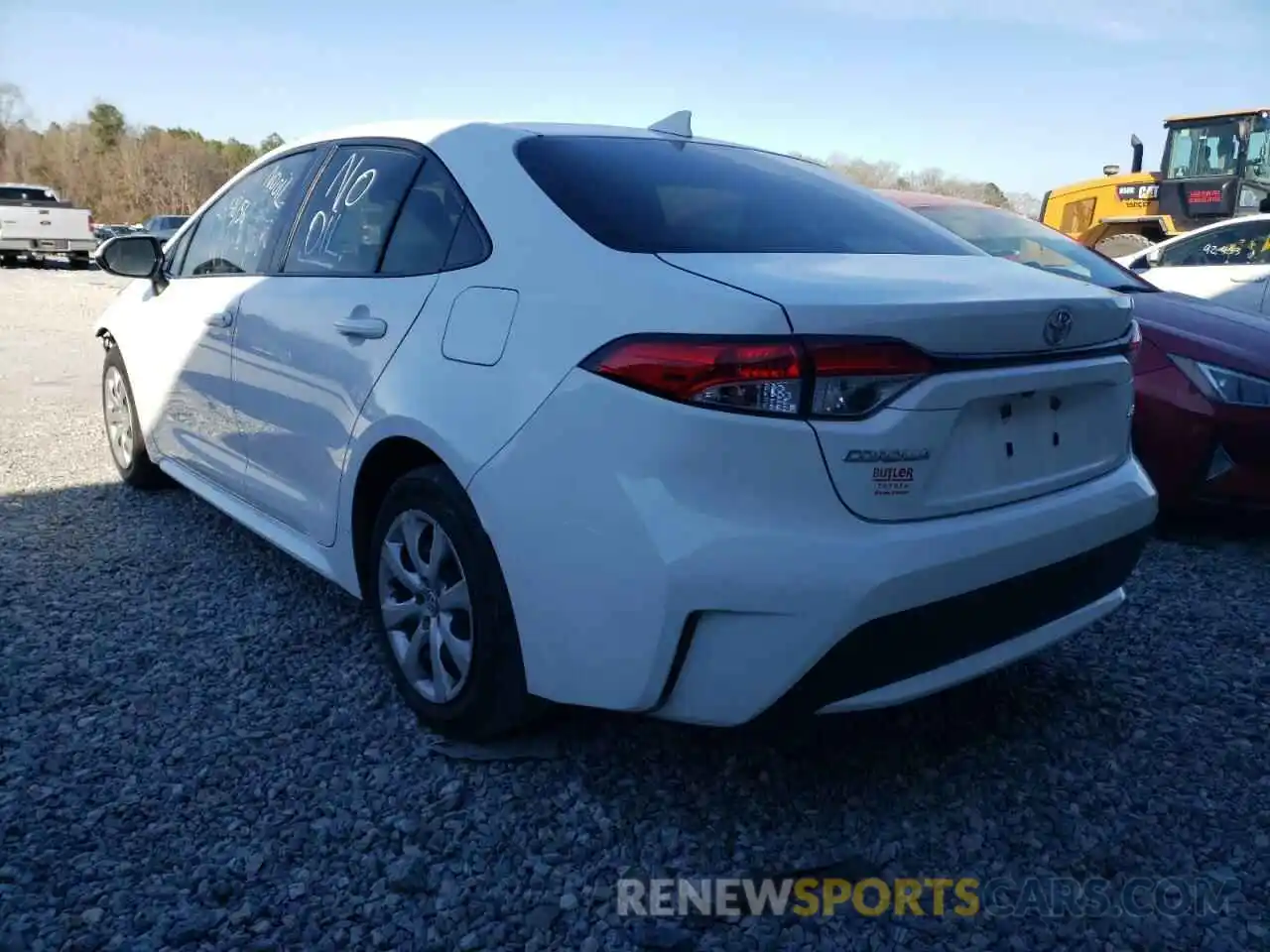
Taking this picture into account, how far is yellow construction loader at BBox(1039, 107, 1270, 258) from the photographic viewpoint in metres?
13.6

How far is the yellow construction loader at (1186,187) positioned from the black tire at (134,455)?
11.3 metres

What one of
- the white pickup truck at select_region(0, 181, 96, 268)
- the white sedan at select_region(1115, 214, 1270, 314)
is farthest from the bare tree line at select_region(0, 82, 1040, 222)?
the white sedan at select_region(1115, 214, 1270, 314)

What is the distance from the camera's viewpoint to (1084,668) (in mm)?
3184

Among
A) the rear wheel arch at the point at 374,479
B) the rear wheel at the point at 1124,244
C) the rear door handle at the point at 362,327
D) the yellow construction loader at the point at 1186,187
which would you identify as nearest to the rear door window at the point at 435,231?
the rear door handle at the point at 362,327

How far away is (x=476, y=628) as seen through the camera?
Result: 96.3 inches

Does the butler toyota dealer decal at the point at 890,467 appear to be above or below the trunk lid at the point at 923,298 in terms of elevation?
below

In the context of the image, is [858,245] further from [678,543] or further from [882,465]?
[678,543]

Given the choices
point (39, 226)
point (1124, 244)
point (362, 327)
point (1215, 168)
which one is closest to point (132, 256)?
point (362, 327)

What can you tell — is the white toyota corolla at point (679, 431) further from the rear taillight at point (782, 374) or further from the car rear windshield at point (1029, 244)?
the car rear windshield at point (1029, 244)

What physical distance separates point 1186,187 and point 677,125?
13201 millimetres

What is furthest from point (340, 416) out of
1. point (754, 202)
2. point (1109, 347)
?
point (1109, 347)

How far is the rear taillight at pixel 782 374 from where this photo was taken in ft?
6.44

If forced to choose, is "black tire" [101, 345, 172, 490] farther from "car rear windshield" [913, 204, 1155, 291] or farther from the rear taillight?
"car rear windshield" [913, 204, 1155, 291]

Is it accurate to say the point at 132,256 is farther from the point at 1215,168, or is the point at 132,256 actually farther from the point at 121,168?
the point at 121,168
